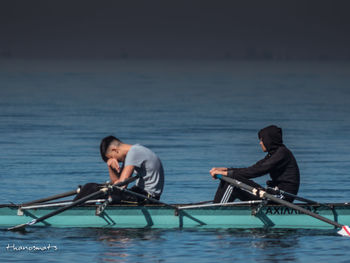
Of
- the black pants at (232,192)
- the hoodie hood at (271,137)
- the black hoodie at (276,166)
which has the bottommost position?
the black pants at (232,192)

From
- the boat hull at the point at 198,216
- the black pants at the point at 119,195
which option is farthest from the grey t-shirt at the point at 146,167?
the boat hull at the point at 198,216

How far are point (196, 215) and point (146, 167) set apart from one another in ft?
3.84

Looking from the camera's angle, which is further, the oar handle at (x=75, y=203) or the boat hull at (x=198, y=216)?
the boat hull at (x=198, y=216)

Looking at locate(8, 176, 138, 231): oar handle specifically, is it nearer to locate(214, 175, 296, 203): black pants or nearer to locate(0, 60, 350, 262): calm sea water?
locate(0, 60, 350, 262): calm sea water

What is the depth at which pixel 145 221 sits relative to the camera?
56.4ft

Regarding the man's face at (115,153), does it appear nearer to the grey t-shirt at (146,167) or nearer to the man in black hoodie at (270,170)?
the grey t-shirt at (146,167)

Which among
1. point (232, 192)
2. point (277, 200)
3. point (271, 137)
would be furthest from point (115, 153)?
point (277, 200)

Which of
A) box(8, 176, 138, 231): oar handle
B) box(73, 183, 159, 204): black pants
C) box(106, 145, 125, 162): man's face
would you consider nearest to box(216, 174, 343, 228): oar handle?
box(73, 183, 159, 204): black pants

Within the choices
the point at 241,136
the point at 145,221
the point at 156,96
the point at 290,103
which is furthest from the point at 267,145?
the point at 156,96

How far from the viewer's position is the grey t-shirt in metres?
16.8

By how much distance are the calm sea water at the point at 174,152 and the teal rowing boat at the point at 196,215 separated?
0.17 m

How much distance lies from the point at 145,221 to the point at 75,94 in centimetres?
5100

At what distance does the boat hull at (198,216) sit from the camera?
55.8 feet

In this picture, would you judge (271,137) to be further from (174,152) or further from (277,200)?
(174,152)
